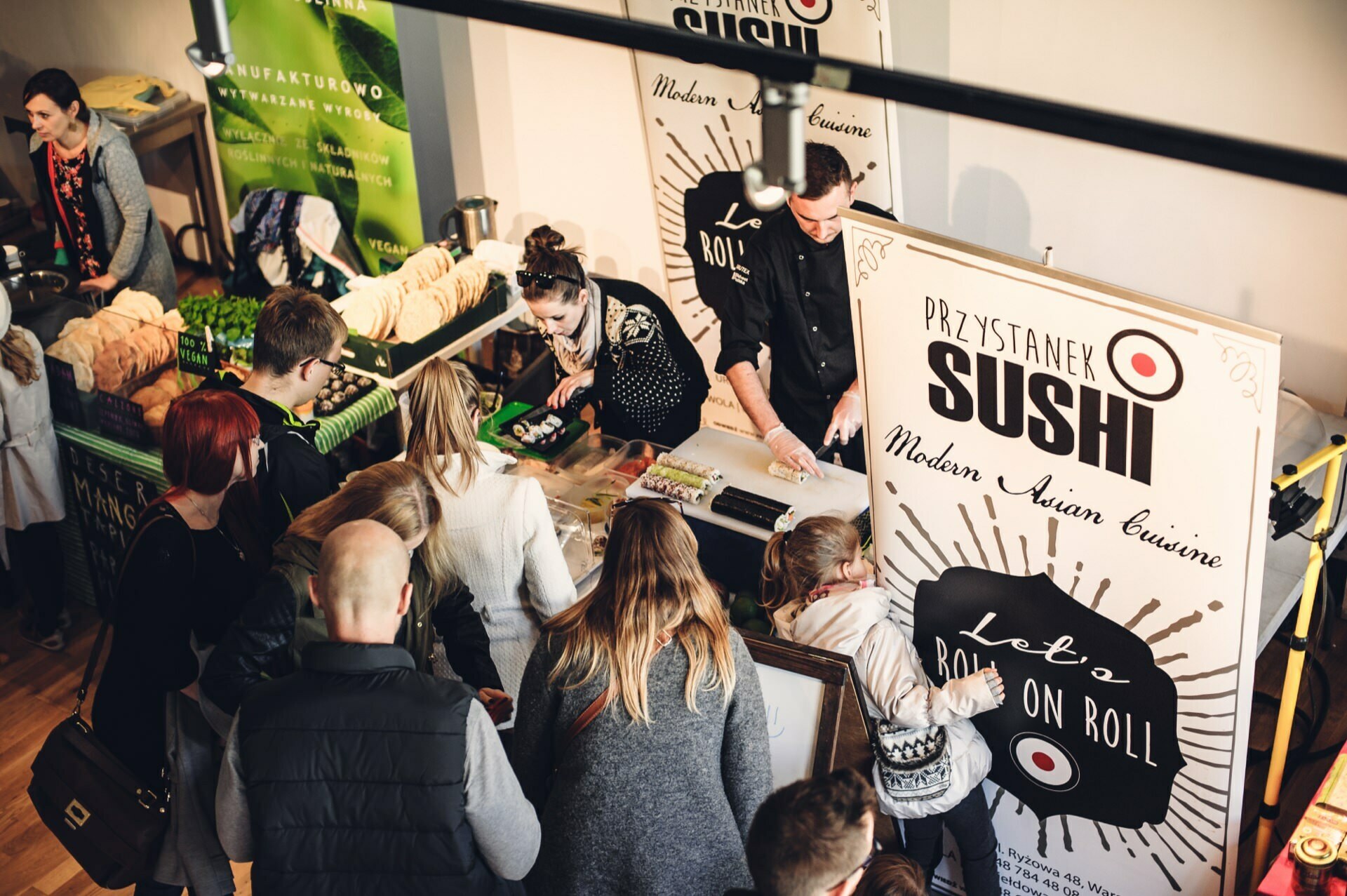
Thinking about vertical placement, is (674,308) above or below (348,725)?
below

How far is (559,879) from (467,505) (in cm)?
104

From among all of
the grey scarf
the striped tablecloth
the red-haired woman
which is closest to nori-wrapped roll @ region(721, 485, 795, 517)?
the grey scarf

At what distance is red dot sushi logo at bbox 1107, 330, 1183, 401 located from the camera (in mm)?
2734

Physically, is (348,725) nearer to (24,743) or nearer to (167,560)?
(167,560)

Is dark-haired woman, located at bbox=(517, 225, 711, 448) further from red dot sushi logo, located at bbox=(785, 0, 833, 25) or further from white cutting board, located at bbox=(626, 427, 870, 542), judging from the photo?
red dot sushi logo, located at bbox=(785, 0, 833, 25)

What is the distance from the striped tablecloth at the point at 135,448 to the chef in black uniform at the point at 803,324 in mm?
1397

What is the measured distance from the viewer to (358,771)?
257 cm

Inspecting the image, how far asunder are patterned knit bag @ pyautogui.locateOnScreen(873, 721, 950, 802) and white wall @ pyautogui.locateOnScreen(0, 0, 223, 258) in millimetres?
5985

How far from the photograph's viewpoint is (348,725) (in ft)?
8.40

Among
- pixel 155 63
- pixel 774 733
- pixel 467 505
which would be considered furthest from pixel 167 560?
pixel 155 63

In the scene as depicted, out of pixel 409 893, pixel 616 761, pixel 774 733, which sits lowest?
pixel 774 733

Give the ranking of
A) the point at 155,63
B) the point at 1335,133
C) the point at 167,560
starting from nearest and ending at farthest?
the point at 167,560, the point at 1335,133, the point at 155,63

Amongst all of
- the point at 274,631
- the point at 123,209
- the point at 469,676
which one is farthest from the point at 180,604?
the point at 123,209

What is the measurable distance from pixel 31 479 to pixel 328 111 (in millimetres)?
2724
